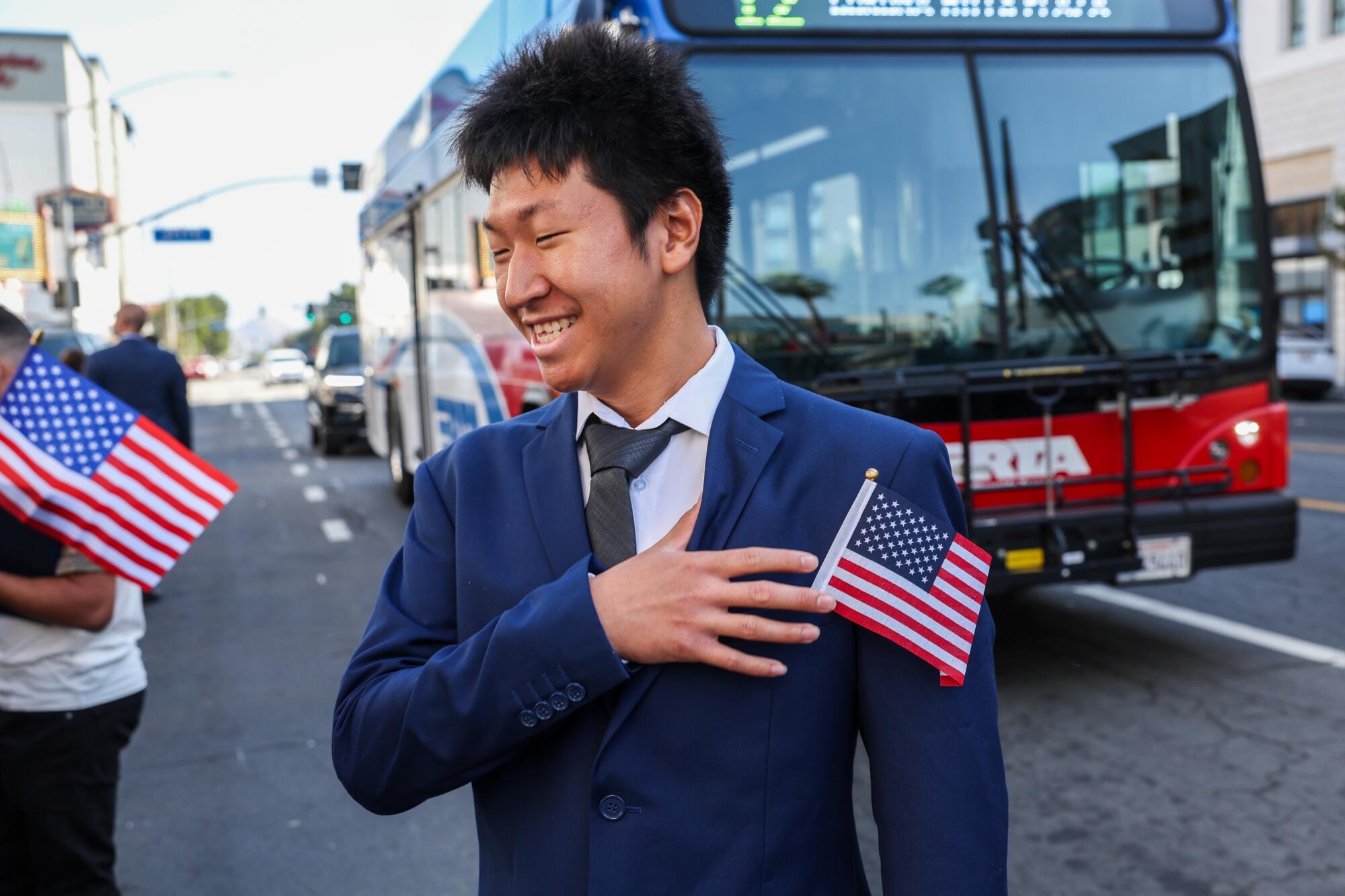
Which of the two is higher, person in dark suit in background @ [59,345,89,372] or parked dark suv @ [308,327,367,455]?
person in dark suit in background @ [59,345,89,372]

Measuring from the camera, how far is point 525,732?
4.80 ft

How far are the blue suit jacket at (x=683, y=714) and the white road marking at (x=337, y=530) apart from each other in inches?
408

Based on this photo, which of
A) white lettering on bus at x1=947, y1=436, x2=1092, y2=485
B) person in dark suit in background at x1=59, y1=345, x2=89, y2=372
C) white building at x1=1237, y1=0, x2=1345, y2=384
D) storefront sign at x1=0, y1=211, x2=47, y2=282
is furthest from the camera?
storefront sign at x1=0, y1=211, x2=47, y2=282

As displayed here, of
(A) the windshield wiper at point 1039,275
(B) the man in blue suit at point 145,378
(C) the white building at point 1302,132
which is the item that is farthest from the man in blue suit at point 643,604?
(C) the white building at point 1302,132

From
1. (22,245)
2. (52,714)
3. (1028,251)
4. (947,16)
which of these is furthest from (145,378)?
(22,245)

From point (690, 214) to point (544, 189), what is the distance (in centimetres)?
19

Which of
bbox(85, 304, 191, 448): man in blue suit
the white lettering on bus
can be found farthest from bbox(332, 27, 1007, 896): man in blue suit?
bbox(85, 304, 191, 448): man in blue suit

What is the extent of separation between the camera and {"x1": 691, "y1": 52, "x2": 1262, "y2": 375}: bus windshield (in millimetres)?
5695

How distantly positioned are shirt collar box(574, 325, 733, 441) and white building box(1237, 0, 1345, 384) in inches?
1346

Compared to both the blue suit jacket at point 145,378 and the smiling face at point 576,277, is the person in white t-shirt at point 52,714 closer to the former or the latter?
the smiling face at point 576,277

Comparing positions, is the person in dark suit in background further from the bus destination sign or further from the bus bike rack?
the bus bike rack

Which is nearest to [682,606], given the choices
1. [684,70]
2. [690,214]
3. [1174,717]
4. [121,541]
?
[690,214]

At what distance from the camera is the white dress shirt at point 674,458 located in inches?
63.0

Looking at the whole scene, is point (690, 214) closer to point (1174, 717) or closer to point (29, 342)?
point (29, 342)
